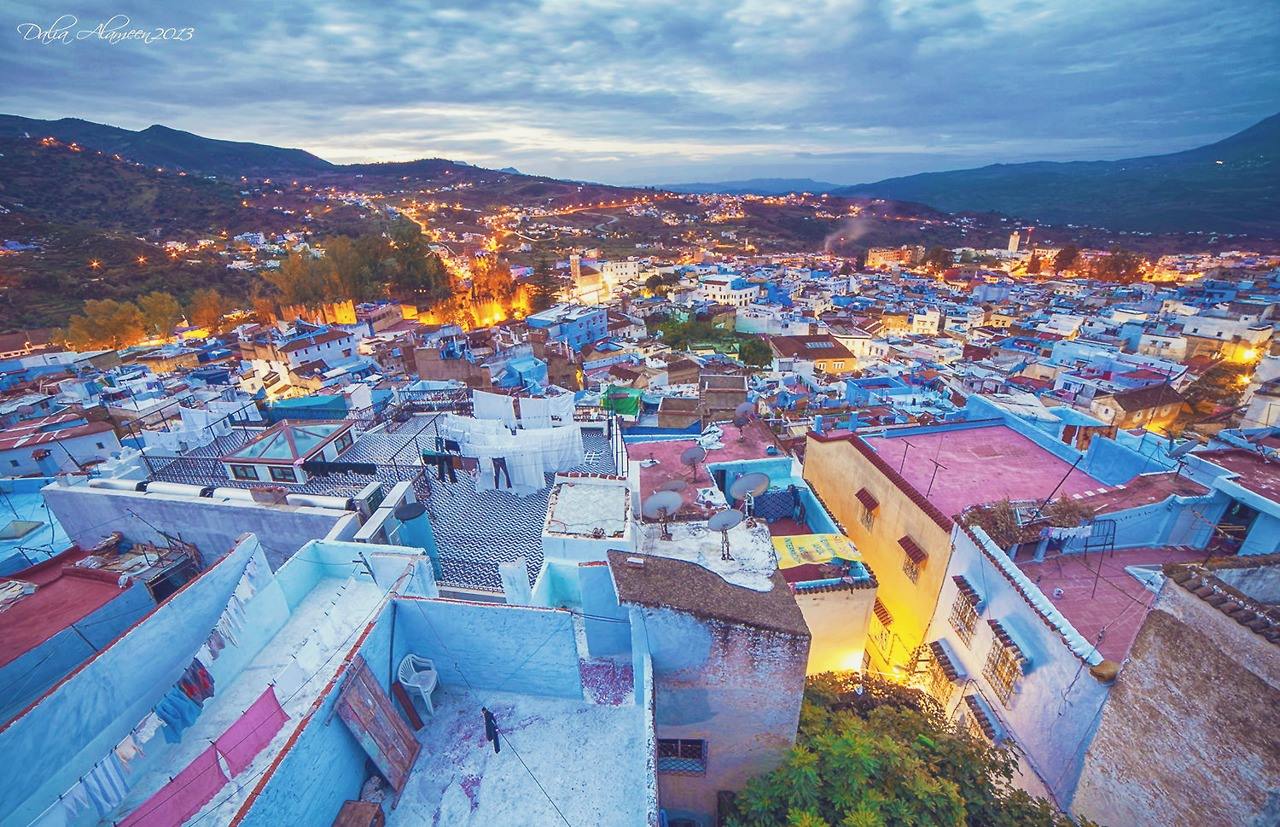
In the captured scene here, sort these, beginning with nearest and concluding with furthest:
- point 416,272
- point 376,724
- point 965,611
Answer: point 376,724 < point 965,611 < point 416,272

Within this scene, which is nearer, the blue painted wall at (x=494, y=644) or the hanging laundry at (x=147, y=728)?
the hanging laundry at (x=147, y=728)

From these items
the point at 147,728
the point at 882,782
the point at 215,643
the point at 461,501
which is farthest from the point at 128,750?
the point at 882,782

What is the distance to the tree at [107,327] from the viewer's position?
4446 cm

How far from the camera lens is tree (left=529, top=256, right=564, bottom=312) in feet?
210

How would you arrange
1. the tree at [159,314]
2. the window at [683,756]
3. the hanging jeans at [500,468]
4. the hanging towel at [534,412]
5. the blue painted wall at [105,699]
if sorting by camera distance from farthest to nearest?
the tree at [159,314] < the hanging towel at [534,412] < the hanging jeans at [500,468] < the window at [683,756] < the blue painted wall at [105,699]

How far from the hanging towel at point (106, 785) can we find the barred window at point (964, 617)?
11.6 metres

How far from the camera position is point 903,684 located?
10688 mm

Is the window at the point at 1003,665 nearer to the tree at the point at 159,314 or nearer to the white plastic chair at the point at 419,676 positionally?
the white plastic chair at the point at 419,676

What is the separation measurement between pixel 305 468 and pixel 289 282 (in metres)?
53.7

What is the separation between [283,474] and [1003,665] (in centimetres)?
1406

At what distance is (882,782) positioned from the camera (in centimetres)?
600

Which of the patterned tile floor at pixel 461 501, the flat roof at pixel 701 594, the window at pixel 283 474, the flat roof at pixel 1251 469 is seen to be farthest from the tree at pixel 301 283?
the flat roof at pixel 1251 469

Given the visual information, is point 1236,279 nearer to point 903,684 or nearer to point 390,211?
point 903,684

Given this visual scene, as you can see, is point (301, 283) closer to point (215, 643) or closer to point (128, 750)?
point (215, 643)
